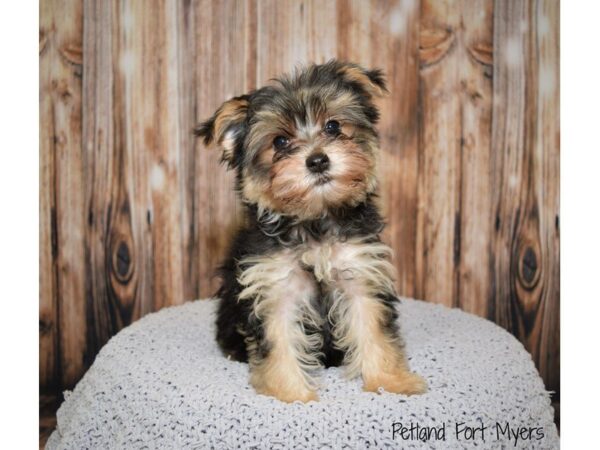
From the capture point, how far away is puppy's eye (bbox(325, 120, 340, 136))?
2615 millimetres

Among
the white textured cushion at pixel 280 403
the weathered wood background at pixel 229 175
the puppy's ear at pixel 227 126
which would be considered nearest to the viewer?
the white textured cushion at pixel 280 403

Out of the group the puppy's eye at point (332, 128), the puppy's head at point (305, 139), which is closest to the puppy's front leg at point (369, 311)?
the puppy's head at point (305, 139)

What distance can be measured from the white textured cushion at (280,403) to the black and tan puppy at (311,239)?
0.42ft

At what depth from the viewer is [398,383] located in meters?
2.47

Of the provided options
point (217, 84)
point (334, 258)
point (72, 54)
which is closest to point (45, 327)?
point (72, 54)

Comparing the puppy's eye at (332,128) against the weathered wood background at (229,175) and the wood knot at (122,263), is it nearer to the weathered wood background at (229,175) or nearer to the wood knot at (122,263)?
the weathered wood background at (229,175)

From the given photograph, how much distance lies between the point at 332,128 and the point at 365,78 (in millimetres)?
309

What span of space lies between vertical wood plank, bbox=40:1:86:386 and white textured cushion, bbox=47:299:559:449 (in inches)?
30.2

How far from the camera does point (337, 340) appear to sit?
2717 millimetres

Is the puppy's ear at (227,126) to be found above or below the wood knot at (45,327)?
above

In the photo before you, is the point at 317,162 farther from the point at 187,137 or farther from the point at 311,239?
the point at 187,137

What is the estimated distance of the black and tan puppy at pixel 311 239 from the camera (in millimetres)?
2455

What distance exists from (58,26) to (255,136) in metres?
1.73
